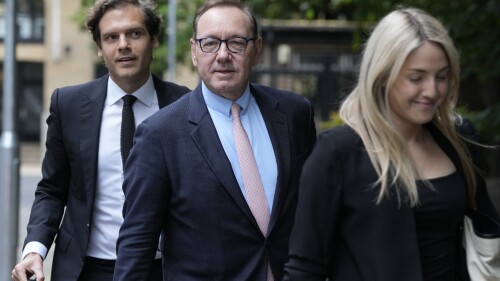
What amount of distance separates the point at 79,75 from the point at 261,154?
38.8 meters

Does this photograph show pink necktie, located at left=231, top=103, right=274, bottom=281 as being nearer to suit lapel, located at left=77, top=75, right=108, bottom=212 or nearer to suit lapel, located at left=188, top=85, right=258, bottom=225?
suit lapel, located at left=188, top=85, right=258, bottom=225

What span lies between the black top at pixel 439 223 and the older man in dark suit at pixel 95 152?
5.05 ft

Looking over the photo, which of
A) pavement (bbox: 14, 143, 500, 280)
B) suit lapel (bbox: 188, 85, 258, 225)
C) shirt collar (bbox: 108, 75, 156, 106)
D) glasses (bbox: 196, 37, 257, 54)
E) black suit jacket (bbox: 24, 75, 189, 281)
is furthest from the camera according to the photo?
pavement (bbox: 14, 143, 500, 280)

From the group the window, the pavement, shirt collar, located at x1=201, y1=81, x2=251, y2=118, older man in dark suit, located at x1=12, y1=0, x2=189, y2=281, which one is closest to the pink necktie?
shirt collar, located at x1=201, y1=81, x2=251, y2=118

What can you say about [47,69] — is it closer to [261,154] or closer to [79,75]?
[79,75]

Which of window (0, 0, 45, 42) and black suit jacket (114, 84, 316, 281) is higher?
black suit jacket (114, 84, 316, 281)

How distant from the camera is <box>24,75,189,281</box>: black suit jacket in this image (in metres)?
4.19

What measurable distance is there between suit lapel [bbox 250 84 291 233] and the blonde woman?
518 millimetres

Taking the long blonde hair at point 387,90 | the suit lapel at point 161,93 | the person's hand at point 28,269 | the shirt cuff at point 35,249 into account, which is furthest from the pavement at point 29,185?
the long blonde hair at point 387,90

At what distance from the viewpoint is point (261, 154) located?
3.53 meters

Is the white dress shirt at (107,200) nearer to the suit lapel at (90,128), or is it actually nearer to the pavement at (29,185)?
the suit lapel at (90,128)

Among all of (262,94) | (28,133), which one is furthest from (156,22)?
(28,133)

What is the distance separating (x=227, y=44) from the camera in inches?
139

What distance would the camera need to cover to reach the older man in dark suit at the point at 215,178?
341 cm
